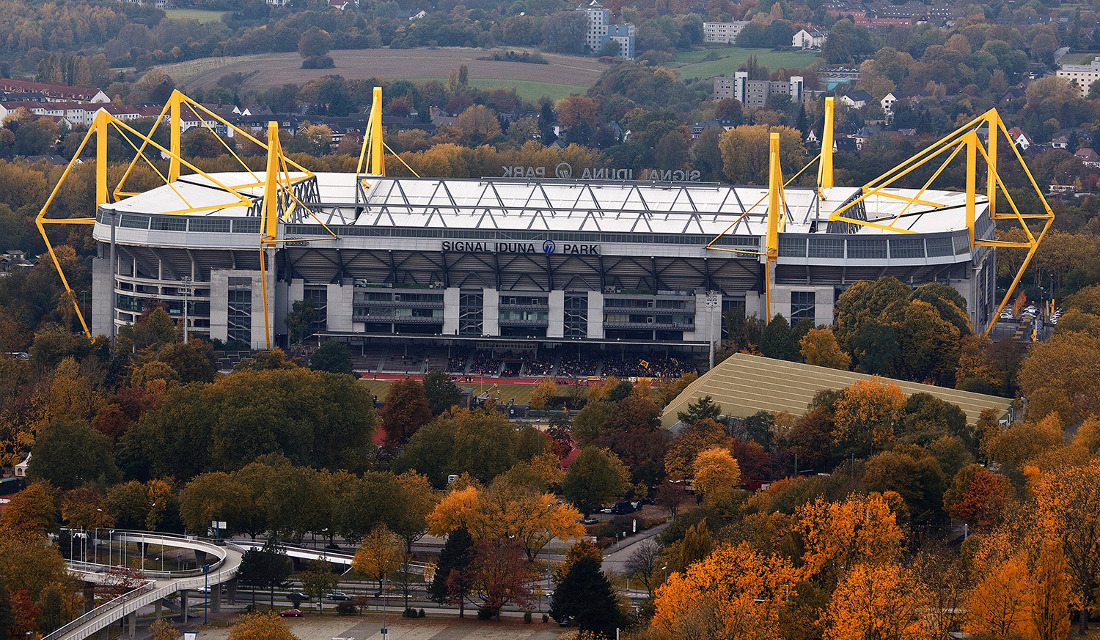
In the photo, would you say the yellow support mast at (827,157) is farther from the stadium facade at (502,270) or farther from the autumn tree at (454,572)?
the autumn tree at (454,572)

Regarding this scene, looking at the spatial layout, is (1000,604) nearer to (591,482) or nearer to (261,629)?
(261,629)

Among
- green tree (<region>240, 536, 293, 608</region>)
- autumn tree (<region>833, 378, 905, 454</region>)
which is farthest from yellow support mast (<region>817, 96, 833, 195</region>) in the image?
green tree (<region>240, 536, 293, 608</region>)

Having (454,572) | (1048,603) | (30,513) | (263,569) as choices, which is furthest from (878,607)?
(30,513)

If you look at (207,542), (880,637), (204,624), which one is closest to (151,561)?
(207,542)

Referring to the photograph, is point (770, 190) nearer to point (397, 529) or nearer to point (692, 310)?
point (692, 310)

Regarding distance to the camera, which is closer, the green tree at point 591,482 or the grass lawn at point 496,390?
the green tree at point 591,482

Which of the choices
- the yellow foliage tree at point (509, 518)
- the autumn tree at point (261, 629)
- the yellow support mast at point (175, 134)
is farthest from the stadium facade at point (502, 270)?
the autumn tree at point (261, 629)
